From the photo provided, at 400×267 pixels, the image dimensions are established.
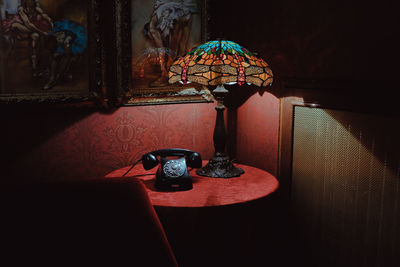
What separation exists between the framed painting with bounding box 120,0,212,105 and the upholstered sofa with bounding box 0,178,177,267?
0.82m

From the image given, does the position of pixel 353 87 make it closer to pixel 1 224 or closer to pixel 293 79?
pixel 293 79

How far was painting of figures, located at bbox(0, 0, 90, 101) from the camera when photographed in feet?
5.05

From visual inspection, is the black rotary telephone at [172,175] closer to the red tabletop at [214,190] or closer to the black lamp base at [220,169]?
the red tabletop at [214,190]

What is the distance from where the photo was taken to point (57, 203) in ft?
3.49

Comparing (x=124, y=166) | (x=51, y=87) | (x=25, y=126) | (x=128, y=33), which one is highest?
(x=128, y=33)

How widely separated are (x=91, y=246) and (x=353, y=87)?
1059mm

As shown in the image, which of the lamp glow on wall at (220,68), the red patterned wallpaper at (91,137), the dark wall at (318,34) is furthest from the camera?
the red patterned wallpaper at (91,137)

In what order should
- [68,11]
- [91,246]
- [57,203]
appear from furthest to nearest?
1. [68,11]
2. [57,203]
3. [91,246]

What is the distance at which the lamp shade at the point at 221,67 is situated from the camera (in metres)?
1.40

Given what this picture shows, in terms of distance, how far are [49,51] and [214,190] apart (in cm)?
91

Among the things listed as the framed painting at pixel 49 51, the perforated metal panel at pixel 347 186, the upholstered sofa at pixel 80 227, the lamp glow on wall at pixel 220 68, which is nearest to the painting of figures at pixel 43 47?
the framed painting at pixel 49 51

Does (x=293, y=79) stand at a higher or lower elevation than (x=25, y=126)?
higher

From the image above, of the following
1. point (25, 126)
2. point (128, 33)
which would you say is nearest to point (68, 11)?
point (128, 33)

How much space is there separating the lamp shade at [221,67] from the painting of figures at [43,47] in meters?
0.47
